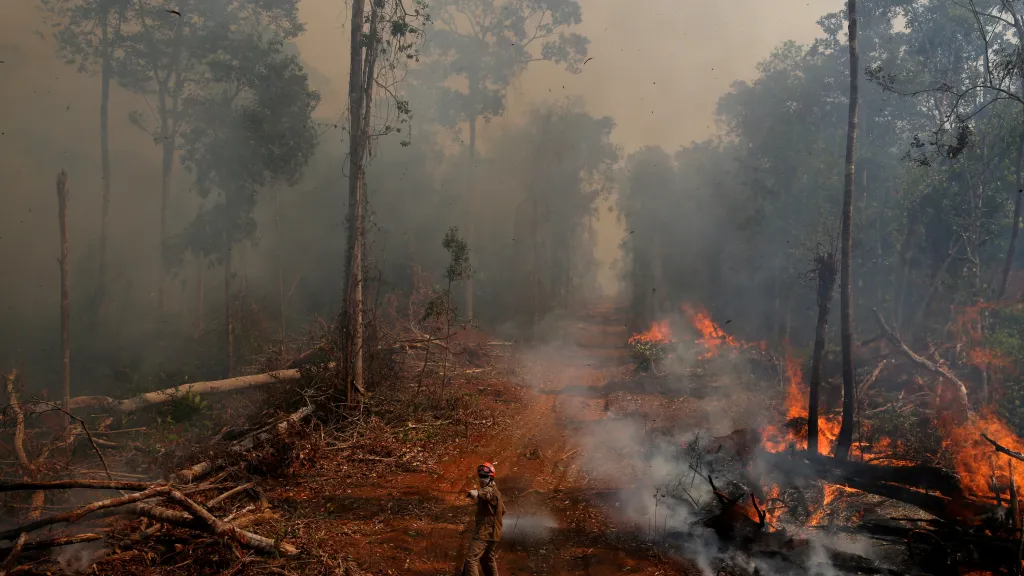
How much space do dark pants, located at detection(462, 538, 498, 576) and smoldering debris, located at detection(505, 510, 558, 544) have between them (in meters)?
1.55

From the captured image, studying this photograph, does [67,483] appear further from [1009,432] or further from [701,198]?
[701,198]

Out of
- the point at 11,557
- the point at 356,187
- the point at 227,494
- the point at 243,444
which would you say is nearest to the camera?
the point at 11,557

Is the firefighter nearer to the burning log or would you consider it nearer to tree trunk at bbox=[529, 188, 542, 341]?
the burning log

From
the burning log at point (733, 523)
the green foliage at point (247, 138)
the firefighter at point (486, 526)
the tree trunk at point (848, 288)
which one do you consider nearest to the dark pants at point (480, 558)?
the firefighter at point (486, 526)

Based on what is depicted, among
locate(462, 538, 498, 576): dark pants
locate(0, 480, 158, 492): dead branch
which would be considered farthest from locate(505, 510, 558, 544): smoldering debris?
locate(0, 480, 158, 492): dead branch

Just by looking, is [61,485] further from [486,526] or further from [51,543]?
[486,526]

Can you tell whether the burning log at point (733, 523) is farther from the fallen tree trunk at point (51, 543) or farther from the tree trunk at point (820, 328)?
the fallen tree trunk at point (51, 543)

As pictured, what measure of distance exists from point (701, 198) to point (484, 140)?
19805mm

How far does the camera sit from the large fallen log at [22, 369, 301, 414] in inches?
556

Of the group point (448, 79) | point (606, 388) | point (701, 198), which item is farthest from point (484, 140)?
point (606, 388)

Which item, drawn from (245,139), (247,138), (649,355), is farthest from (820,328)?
(245,139)

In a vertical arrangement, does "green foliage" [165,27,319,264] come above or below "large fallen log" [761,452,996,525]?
above

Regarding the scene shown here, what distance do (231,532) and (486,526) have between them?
3.19 meters

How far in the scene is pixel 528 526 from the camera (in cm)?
903
